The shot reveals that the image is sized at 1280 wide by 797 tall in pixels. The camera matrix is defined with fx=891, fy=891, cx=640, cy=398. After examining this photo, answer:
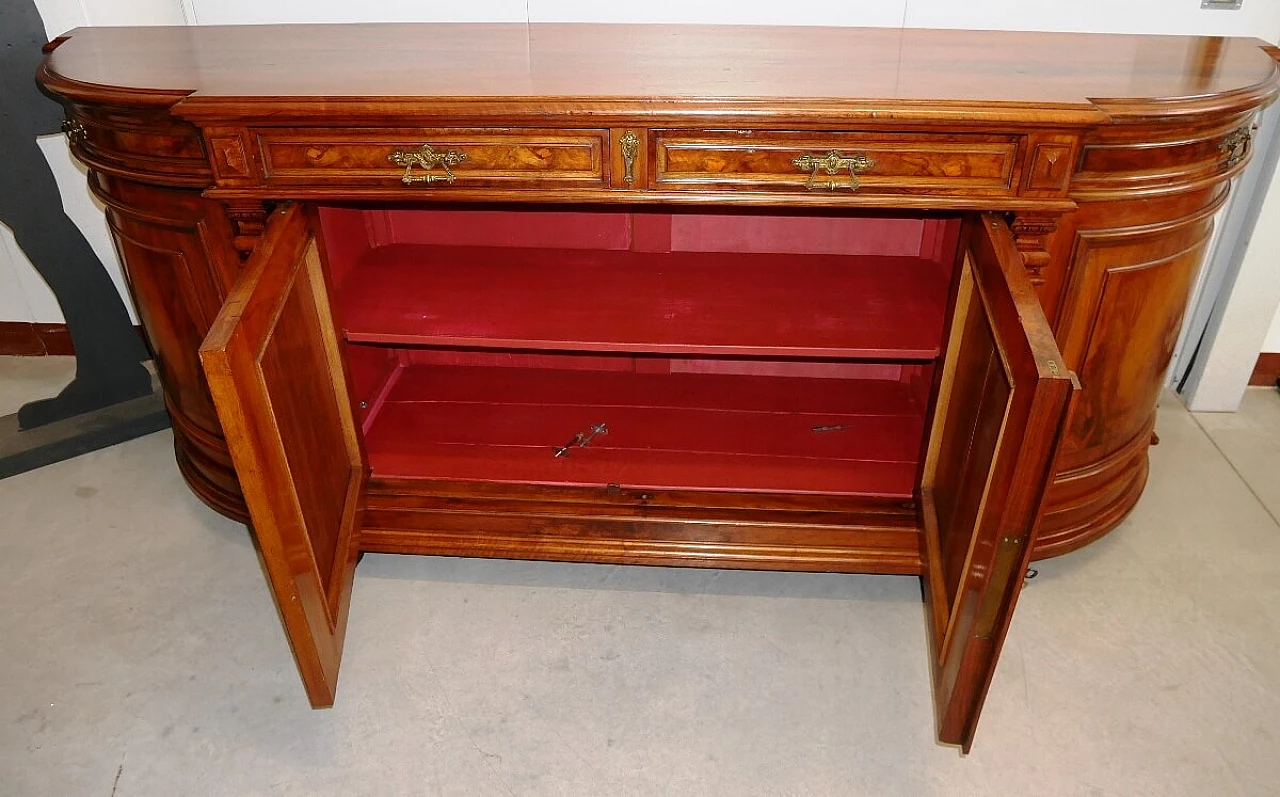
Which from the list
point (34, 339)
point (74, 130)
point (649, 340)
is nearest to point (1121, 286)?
point (649, 340)

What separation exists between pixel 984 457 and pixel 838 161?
0.54 m

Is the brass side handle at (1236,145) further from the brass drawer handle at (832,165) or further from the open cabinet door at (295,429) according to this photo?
the open cabinet door at (295,429)

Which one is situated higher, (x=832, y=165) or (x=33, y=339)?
(x=832, y=165)

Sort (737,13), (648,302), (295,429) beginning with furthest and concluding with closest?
(737,13) < (648,302) < (295,429)

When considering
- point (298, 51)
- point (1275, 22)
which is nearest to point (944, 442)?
point (1275, 22)

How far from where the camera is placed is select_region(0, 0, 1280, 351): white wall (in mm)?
2090

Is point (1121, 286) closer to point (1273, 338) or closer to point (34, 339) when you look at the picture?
point (1273, 338)

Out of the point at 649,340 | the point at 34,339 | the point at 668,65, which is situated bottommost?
the point at 34,339

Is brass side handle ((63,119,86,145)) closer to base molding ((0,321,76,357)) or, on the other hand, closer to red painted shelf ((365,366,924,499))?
Answer: red painted shelf ((365,366,924,499))

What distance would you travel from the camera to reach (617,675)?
182cm

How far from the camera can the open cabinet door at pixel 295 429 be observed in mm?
1298

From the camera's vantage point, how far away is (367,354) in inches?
89.5

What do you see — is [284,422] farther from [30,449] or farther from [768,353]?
[30,449]

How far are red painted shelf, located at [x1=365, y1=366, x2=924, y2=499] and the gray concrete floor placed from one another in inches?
9.5
